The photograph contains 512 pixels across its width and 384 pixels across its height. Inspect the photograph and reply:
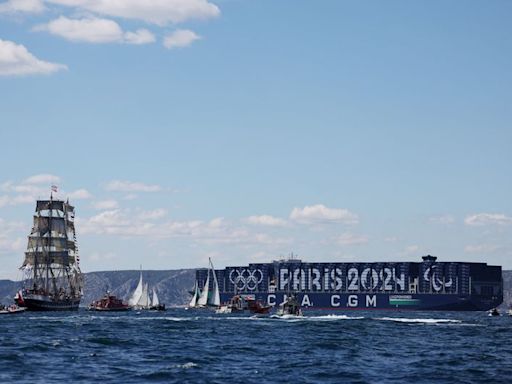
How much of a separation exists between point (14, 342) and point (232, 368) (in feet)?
98.1

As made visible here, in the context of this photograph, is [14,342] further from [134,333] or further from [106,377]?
[106,377]

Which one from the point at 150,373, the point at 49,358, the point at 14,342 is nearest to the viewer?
the point at 150,373

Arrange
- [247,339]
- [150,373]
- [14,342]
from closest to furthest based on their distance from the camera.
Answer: [150,373] < [14,342] < [247,339]

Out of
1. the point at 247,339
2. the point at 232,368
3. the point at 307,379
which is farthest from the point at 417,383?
the point at 247,339

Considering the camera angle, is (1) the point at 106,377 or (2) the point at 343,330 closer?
(1) the point at 106,377

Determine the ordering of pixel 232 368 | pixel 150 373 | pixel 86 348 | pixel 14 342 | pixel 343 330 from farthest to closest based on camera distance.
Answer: pixel 343 330, pixel 14 342, pixel 86 348, pixel 232 368, pixel 150 373

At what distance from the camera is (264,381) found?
5469cm

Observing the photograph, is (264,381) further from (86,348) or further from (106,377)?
(86,348)

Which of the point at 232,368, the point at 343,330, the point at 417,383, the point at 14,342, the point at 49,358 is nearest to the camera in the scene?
the point at 417,383

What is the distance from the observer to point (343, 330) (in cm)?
11281

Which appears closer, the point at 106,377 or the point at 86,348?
the point at 106,377

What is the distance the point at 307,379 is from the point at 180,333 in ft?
169

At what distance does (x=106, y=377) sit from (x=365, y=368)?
711 inches

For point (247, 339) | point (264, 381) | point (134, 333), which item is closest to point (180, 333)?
point (134, 333)
